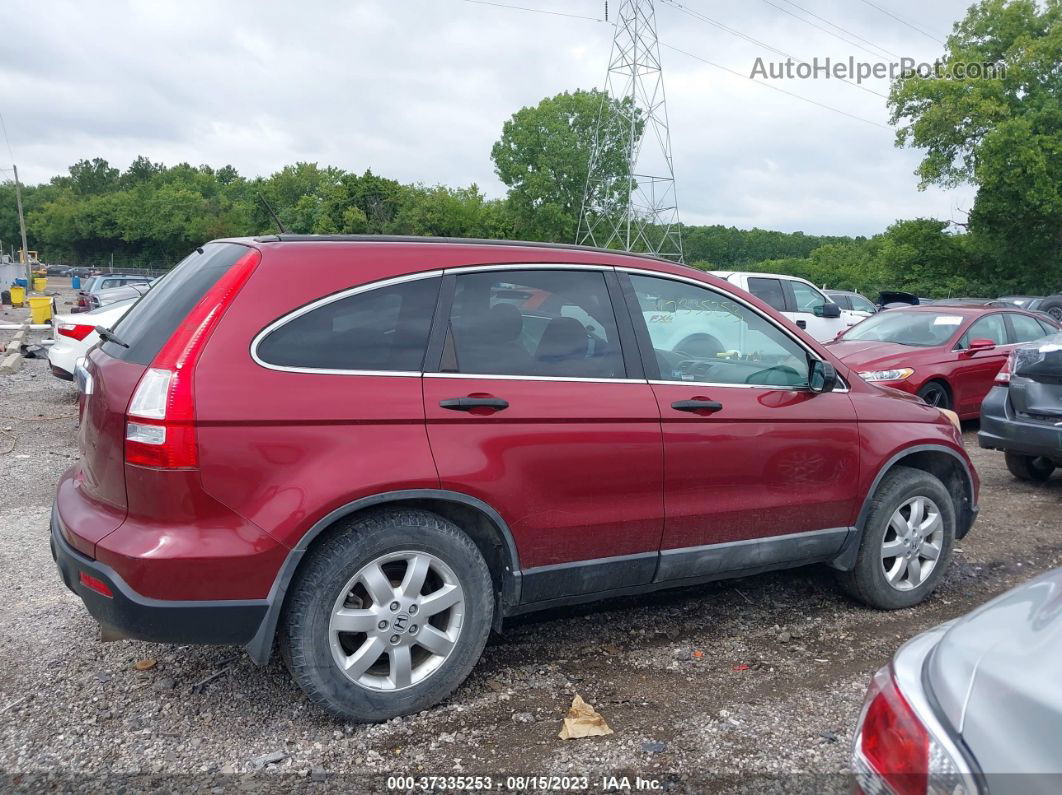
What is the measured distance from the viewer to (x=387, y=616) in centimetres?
329

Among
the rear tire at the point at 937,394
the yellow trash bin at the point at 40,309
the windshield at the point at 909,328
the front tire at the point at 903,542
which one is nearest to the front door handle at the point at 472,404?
the front tire at the point at 903,542

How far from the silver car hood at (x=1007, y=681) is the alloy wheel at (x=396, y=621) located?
77.3 inches

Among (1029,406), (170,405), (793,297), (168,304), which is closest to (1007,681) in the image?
(170,405)

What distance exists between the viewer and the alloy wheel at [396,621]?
10.7 feet

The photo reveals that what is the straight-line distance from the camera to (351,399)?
324 centimetres

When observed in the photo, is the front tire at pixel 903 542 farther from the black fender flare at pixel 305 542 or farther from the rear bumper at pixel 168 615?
the rear bumper at pixel 168 615

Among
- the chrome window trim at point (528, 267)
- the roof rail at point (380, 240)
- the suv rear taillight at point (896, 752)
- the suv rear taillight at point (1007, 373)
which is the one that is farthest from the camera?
the suv rear taillight at point (1007, 373)

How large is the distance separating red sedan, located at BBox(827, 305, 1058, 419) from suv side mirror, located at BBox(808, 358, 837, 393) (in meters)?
5.77

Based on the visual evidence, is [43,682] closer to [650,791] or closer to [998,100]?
[650,791]

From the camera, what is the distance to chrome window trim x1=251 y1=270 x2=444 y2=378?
3.17 m

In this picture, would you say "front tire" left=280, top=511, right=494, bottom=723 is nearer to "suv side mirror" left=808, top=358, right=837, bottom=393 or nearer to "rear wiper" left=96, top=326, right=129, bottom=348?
"rear wiper" left=96, top=326, right=129, bottom=348

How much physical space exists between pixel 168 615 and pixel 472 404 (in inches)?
50.6

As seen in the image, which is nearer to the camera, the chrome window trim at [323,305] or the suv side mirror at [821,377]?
the chrome window trim at [323,305]

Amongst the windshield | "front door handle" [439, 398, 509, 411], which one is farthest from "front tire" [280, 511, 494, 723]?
the windshield
